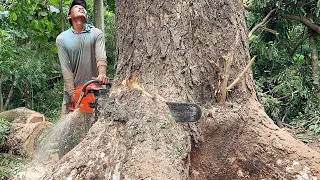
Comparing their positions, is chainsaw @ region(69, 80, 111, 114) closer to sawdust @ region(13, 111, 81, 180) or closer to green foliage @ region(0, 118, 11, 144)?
sawdust @ region(13, 111, 81, 180)

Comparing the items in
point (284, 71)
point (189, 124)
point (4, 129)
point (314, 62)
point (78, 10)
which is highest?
point (78, 10)

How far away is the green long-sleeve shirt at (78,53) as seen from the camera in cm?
416

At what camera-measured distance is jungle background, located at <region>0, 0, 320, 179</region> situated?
14.7 feet

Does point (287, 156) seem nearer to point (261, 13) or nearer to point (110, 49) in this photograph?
point (261, 13)

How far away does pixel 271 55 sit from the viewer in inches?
199

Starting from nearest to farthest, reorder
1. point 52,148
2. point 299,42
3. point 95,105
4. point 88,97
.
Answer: point 95,105, point 88,97, point 52,148, point 299,42

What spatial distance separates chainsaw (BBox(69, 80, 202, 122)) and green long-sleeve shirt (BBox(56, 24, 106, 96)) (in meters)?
0.36

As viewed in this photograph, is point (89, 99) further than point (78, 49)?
No

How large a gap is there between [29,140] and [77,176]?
124 inches

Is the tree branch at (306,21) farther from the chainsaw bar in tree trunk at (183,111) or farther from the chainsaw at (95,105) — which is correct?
the chainsaw bar in tree trunk at (183,111)

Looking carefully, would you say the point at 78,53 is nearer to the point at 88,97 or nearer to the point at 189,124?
the point at 88,97

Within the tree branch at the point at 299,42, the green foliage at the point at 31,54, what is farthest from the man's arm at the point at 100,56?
the tree branch at the point at 299,42

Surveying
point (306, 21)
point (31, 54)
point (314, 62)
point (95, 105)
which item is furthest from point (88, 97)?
point (31, 54)

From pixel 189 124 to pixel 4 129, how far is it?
11.5 feet
